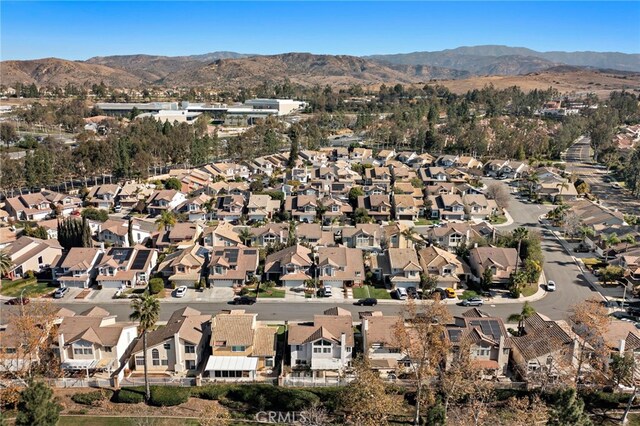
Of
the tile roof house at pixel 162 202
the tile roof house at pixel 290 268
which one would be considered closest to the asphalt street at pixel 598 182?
the tile roof house at pixel 290 268

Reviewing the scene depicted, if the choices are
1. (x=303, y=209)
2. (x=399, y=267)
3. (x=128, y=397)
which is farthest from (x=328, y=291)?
(x=303, y=209)

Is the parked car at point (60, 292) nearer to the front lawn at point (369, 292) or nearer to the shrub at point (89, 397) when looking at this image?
the shrub at point (89, 397)

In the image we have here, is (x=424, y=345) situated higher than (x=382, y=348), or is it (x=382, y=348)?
(x=424, y=345)

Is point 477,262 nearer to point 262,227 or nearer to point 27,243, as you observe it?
point 262,227

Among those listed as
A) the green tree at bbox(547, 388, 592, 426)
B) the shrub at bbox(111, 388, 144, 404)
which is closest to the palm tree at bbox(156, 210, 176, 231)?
the shrub at bbox(111, 388, 144, 404)

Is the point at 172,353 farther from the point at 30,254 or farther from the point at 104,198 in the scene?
the point at 104,198

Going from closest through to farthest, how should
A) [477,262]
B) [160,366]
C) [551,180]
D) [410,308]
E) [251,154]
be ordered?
[410,308] < [160,366] < [477,262] < [551,180] < [251,154]

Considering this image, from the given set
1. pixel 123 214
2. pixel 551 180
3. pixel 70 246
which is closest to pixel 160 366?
pixel 70 246
